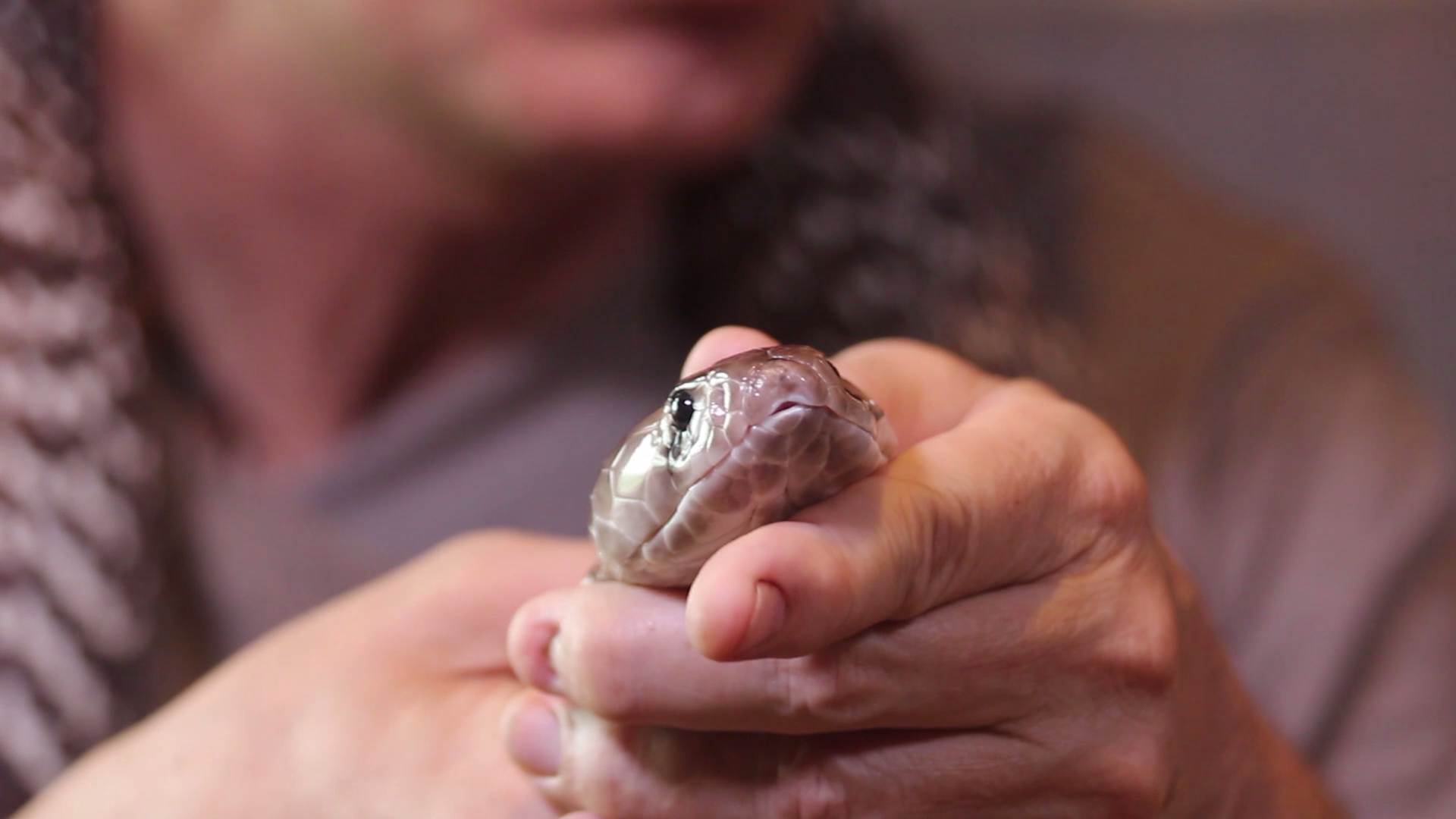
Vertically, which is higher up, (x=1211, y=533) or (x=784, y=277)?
(x=784, y=277)

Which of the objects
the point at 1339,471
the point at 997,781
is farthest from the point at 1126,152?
the point at 997,781

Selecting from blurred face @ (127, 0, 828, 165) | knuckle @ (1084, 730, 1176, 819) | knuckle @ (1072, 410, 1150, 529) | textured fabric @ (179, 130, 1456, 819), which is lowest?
textured fabric @ (179, 130, 1456, 819)

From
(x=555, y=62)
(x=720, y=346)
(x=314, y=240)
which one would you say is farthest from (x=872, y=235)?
(x=720, y=346)

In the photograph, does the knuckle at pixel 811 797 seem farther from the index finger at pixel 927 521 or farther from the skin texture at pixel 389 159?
the skin texture at pixel 389 159

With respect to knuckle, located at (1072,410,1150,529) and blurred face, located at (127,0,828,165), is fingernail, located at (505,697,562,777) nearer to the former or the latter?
knuckle, located at (1072,410,1150,529)

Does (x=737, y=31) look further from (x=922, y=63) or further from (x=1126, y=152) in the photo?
(x=1126, y=152)

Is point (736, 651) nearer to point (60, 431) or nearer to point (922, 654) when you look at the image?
point (922, 654)

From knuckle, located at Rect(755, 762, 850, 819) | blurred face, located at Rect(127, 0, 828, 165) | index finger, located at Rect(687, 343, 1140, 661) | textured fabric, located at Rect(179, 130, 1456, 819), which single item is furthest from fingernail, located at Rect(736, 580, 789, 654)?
textured fabric, located at Rect(179, 130, 1456, 819)
